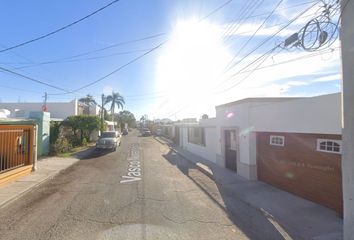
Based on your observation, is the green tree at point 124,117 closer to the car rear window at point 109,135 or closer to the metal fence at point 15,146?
the car rear window at point 109,135

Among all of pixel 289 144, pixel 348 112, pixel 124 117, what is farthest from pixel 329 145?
pixel 124 117

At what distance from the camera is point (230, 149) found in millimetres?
14977

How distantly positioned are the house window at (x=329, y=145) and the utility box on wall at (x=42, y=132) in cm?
1758

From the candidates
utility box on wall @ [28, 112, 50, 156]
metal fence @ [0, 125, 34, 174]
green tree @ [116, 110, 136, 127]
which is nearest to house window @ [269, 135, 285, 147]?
metal fence @ [0, 125, 34, 174]

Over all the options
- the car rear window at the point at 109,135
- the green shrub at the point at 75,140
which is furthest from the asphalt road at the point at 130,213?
the green shrub at the point at 75,140

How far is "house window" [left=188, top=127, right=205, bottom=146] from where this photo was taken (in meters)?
21.1

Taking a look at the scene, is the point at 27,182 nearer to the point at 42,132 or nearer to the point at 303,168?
the point at 42,132

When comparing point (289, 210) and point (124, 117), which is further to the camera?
point (124, 117)

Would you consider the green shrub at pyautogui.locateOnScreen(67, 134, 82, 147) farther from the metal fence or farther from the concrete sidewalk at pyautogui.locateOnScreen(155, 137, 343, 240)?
the concrete sidewalk at pyautogui.locateOnScreen(155, 137, 343, 240)

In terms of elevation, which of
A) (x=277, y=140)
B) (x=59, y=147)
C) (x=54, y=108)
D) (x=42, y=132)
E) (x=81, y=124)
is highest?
(x=54, y=108)

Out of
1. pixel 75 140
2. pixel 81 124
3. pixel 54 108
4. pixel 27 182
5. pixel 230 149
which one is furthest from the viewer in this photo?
pixel 54 108

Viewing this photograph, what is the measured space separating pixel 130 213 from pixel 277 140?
601 cm

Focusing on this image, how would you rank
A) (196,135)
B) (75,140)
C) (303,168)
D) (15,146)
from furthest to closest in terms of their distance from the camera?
(75,140)
(196,135)
(15,146)
(303,168)

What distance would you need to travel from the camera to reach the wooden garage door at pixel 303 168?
7816mm
